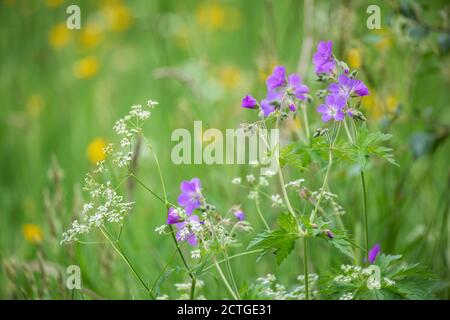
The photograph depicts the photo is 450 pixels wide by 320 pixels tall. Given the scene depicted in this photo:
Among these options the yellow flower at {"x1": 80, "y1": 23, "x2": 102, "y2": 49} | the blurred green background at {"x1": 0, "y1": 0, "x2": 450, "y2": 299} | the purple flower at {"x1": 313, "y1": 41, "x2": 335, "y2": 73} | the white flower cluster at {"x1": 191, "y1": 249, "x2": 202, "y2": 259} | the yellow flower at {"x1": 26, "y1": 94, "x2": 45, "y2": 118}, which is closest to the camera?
the white flower cluster at {"x1": 191, "y1": 249, "x2": 202, "y2": 259}

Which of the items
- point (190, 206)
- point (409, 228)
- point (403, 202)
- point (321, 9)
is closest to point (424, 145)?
point (403, 202)

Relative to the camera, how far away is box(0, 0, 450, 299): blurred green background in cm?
194

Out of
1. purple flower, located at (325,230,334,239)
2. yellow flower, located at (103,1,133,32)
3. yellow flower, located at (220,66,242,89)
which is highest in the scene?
yellow flower, located at (103,1,133,32)

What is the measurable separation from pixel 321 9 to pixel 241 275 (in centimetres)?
170

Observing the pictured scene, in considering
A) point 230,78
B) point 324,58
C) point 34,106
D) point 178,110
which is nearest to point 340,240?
point 324,58

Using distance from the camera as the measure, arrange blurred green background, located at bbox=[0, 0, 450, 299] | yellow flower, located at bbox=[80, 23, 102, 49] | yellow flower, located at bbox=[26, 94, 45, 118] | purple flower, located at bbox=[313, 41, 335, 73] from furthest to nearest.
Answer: yellow flower, located at bbox=[80, 23, 102, 49]
yellow flower, located at bbox=[26, 94, 45, 118]
blurred green background, located at bbox=[0, 0, 450, 299]
purple flower, located at bbox=[313, 41, 335, 73]

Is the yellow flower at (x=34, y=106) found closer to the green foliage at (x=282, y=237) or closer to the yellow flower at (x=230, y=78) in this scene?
the yellow flower at (x=230, y=78)

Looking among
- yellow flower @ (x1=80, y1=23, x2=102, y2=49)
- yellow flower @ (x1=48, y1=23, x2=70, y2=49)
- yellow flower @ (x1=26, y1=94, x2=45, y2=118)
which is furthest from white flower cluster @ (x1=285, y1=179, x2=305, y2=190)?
yellow flower @ (x1=48, y1=23, x2=70, y2=49)

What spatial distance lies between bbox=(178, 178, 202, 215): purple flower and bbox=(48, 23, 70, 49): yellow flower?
269 cm

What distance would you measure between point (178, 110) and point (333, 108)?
141cm

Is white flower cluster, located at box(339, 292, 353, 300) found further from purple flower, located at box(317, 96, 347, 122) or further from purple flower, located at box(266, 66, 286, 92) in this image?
purple flower, located at box(266, 66, 286, 92)

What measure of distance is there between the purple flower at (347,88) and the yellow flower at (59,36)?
2.73m

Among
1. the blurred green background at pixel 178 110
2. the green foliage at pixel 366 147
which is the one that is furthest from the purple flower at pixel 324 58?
the blurred green background at pixel 178 110

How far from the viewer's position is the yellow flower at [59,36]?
3.78 meters
